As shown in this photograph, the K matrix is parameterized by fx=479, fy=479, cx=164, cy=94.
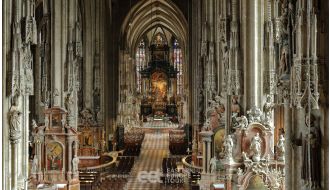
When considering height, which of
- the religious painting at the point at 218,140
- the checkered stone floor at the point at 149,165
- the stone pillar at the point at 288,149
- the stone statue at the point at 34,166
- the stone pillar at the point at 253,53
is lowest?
the checkered stone floor at the point at 149,165

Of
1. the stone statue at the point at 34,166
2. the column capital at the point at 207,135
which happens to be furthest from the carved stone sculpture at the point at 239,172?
the stone statue at the point at 34,166

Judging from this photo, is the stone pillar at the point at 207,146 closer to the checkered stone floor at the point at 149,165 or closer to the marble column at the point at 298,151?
the checkered stone floor at the point at 149,165

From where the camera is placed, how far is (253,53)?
1391 cm

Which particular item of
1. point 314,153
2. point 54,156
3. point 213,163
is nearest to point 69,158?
point 54,156

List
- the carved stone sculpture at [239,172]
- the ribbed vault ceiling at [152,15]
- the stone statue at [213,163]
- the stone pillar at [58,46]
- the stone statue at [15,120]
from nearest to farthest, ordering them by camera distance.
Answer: the stone statue at [15,120]
the carved stone sculpture at [239,172]
the stone statue at [213,163]
the stone pillar at [58,46]
the ribbed vault ceiling at [152,15]

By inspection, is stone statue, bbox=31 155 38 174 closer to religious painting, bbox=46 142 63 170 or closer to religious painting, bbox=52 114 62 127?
religious painting, bbox=46 142 63 170

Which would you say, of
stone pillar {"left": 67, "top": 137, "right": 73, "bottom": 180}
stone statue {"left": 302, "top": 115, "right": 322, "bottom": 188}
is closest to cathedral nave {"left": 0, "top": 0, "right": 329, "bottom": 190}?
stone statue {"left": 302, "top": 115, "right": 322, "bottom": 188}

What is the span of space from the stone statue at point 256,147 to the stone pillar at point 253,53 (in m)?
1.53

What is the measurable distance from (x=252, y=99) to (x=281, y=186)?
2.97 metres

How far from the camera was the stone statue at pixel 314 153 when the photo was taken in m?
6.68

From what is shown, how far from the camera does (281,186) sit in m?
11.8

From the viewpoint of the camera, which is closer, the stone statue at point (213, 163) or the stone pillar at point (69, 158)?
the stone statue at point (213, 163)

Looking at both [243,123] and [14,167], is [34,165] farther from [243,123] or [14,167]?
[243,123]

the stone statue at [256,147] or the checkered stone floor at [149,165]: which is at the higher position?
the stone statue at [256,147]
